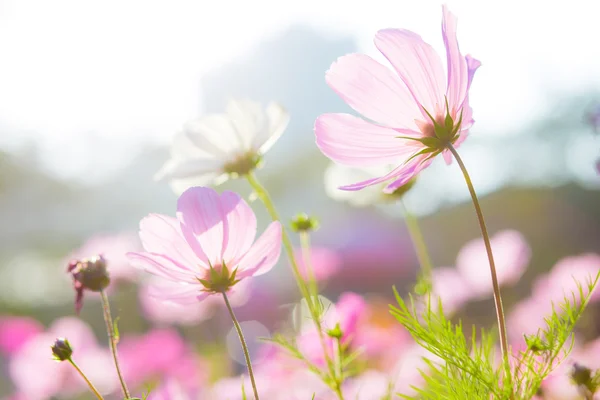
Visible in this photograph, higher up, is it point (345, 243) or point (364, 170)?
point (345, 243)

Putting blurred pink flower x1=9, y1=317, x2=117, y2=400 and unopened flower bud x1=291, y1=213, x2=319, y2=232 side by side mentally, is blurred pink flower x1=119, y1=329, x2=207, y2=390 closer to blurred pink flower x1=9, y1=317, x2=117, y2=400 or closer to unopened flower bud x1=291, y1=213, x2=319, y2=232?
blurred pink flower x1=9, y1=317, x2=117, y2=400

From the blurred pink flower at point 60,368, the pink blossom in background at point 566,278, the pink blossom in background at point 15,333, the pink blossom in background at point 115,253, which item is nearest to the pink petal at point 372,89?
the pink blossom in background at point 566,278

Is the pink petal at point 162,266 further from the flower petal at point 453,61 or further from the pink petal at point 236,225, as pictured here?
the flower petal at point 453,61

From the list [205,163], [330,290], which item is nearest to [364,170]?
[205,163]

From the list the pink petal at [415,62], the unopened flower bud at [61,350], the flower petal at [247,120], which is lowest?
the unopened flower bud at [61,350]

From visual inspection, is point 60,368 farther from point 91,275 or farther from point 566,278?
point 566,278

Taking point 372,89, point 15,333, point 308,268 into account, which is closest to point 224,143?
point 308,268

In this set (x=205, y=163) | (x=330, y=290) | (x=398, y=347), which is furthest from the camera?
(x=330, y=290)

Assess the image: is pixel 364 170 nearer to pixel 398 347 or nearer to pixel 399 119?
pixel 398 347
